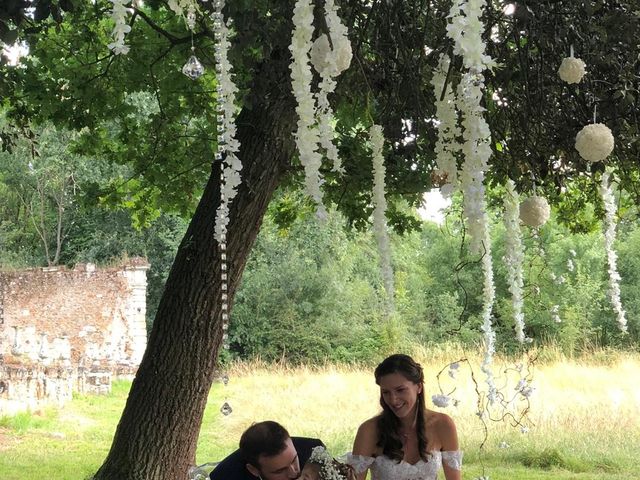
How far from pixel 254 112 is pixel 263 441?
180 centimetres

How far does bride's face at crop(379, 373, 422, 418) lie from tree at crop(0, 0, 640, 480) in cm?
63

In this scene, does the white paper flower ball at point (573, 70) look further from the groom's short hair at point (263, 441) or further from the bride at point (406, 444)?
the bride at point (406, 444)

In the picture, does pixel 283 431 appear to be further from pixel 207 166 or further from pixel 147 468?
pixel 207 166

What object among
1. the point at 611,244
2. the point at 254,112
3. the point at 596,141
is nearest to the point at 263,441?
the point at 611,244

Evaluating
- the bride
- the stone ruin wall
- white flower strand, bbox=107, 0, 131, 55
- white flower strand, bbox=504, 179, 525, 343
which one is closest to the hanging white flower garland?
white flower strand, bbox=504, 179, 525, 343

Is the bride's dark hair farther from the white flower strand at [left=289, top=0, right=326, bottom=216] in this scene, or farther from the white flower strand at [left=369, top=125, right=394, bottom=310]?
the white flower strand at [left=289, top=0, right=326, bottom=216]

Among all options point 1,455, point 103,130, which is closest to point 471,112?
point 103,130

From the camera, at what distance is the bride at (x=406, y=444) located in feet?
8.21

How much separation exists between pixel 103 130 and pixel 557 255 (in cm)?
881

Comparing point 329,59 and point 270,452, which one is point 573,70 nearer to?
point 329,59

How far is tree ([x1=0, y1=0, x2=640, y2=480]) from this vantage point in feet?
6.32

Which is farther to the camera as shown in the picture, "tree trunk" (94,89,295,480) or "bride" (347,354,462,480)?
"tree trunk" (94,89,295,480)

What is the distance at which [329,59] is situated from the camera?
106 cm

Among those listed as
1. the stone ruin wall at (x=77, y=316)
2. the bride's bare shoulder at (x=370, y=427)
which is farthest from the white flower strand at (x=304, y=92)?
the stone ruin wall at (x=77, y=316)
